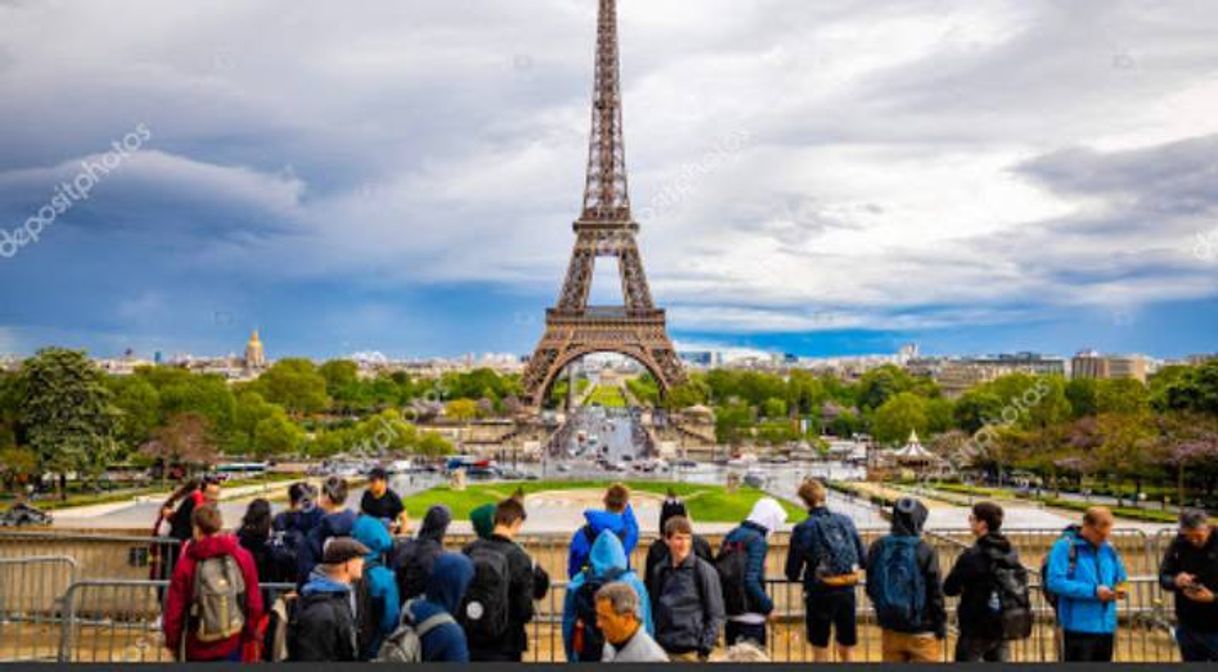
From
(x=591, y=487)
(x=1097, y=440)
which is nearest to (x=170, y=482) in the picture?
(x=591, y=487)

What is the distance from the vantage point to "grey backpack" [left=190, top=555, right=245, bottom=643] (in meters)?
6.06

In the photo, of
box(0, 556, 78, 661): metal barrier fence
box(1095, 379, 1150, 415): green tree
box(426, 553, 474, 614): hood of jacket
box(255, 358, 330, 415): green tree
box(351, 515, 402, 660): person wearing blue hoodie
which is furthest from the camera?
box(255, 358, 330, 415): green tree

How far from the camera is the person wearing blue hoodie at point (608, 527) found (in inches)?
264

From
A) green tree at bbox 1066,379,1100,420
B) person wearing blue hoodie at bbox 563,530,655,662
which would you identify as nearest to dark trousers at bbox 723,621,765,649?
person wearing blue hoodie at bbox 563,530,655,662

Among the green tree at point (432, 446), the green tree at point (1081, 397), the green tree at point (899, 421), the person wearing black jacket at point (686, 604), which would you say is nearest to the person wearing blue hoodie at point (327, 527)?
the person wearing black jacket at point (686, 604)

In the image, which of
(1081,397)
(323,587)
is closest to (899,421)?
(1081,397)

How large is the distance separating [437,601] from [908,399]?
5611 cm

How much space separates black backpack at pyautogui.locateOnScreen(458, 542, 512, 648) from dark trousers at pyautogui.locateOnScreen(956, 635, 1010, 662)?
3.12 metres

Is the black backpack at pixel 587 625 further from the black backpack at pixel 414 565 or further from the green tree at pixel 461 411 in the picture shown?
the green tree at pixel 461 411

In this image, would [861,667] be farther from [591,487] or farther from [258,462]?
[258,462]

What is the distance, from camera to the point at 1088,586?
6703mm

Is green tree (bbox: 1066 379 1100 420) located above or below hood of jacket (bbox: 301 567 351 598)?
above

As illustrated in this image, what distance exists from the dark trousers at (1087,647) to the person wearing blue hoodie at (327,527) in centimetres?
504

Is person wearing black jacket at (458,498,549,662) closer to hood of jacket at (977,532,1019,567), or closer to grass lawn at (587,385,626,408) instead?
hood of jacket at (977,532,1019,567)
